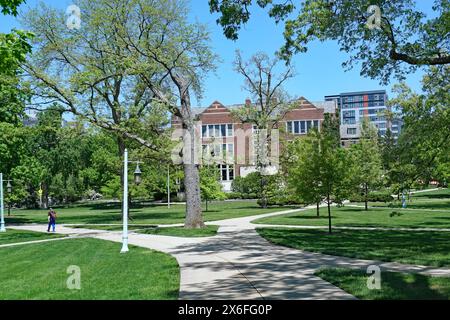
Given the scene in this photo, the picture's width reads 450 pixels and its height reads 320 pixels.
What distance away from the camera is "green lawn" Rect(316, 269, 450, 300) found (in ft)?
24.8

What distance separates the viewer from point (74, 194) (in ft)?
238

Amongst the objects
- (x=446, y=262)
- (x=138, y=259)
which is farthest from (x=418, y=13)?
(x=138, y=259)

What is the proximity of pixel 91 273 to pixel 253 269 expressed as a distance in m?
3.90

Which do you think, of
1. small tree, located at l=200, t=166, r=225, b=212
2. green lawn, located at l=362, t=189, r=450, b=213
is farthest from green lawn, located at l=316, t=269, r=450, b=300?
small tree, located at l=200, t=166, r=225, b=212

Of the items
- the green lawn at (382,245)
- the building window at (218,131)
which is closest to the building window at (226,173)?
the building window at (218,131)

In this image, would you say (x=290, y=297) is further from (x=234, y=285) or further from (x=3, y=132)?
(x=3, y=132)

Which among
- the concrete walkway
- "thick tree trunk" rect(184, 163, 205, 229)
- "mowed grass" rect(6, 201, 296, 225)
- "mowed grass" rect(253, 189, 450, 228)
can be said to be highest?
"thick tree trunk" rect(184, 163, 205, 229)

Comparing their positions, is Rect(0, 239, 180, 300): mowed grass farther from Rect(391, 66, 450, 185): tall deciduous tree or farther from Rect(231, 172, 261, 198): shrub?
Rect(231, 172, 261, 198): shrub

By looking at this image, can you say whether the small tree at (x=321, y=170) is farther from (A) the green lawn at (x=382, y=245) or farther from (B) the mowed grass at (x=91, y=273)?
(B) the mowed grass at (x=91, y=273)

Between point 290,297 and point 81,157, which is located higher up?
point 81,157

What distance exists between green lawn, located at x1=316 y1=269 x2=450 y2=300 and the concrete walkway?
0.27 meters

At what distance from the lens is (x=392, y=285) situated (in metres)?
8.55

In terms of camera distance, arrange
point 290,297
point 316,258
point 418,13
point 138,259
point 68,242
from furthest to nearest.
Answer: point 68,242
point 418,13
point 138,259
point 316,258
point 290,297
